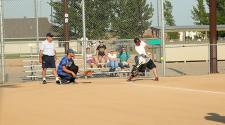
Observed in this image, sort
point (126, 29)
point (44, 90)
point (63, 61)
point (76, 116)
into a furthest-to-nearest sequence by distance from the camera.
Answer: point (126, 29), point (63, 61), point (44, 90), point (76, 116)

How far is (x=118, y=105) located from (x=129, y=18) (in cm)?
1019

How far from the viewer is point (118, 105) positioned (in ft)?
34.1

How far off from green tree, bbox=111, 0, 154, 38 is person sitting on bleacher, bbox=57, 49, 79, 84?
474 cm

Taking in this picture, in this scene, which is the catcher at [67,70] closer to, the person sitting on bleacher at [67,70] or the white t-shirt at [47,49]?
the person sitting on bleacher at [67,70]

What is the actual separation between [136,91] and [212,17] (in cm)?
646

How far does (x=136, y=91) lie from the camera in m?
13.0

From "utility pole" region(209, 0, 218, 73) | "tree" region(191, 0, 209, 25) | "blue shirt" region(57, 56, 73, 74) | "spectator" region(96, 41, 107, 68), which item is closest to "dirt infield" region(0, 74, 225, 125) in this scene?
"blue shirt" region(57, 56, 73, 74)

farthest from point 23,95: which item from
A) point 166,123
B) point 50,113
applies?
point 166,123

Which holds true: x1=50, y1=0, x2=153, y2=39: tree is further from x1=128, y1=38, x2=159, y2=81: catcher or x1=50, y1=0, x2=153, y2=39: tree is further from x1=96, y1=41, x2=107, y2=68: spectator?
x1=128, y1=38, x2=159, y2=81: catcher

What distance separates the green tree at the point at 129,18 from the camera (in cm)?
1998

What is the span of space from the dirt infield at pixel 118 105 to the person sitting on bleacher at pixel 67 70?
77cm

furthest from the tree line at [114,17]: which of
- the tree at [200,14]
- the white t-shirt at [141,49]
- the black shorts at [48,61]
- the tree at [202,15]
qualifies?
the tree at [200,14]

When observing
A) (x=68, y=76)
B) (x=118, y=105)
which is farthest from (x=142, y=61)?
(x=118, y=105)

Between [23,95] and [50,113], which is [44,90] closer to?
[23,95]
